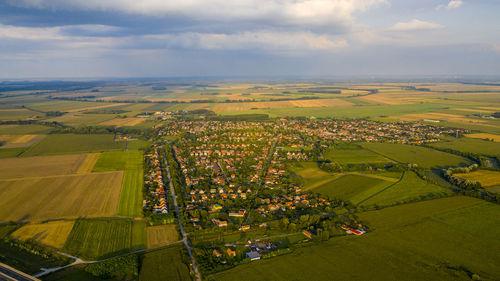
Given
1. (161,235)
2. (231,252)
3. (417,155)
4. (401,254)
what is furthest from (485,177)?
(161,235)

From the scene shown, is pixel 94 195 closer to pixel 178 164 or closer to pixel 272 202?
pixel 178 164

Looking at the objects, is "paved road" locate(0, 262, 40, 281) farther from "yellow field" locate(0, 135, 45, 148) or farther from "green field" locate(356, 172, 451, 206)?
"yellow field" locate(0, 135, 45, 148)

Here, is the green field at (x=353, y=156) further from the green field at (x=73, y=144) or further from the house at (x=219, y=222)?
the green field at (x=73, y=144)

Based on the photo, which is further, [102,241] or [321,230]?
[321,230]

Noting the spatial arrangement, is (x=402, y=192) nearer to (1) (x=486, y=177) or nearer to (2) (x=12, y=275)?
(1) (x=486, y=177)

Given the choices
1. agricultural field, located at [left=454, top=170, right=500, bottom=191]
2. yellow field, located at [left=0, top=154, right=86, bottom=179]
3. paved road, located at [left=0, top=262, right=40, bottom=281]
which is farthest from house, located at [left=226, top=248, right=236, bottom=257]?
agricultural field, located at [left=454, top=170, right=500, bottom=191]

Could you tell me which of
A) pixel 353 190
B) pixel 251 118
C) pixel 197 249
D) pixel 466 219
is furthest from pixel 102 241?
pixel 251 118

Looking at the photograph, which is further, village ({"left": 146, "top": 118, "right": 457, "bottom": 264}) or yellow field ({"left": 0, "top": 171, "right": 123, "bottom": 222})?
yellow field ({"left": 0, "top": 171, "right": 123, "bottom": 222})
